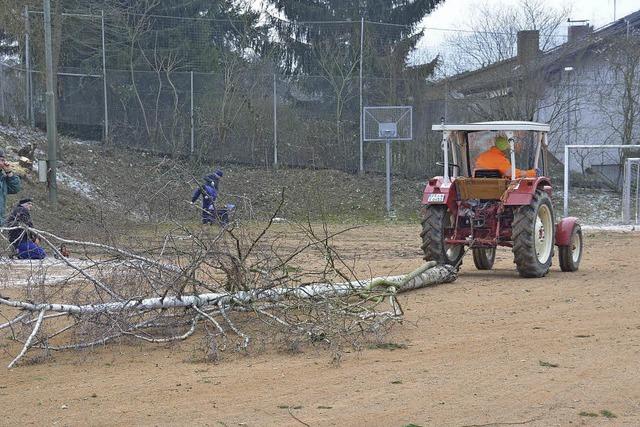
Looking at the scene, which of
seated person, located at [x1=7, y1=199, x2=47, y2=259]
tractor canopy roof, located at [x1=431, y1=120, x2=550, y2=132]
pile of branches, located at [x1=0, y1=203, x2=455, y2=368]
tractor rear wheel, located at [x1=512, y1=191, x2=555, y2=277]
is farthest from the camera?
tractor canopy roof, located at [x1=431, y1=120, x2=550, y2=132]

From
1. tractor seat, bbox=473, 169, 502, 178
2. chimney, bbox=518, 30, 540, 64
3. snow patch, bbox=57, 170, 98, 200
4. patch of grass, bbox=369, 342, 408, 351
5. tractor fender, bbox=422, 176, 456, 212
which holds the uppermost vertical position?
chimney, bbox=518, 30, 540, 64

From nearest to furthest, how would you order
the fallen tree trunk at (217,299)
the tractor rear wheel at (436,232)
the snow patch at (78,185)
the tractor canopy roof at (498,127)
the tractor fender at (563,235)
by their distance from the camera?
1. the fallen tree trunk at (217,299)
2. the tractor rear wheel at (436,232)
3. the tractor canopy roof at (498,127)
4. the tractor fender at (563,235)
5. the snow patch at (78,185)

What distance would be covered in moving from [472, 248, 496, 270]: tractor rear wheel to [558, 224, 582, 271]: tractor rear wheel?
1.09 meters

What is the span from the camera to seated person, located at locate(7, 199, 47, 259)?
9845 mm

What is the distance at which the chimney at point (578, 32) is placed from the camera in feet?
116

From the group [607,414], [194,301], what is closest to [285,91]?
[194,301]

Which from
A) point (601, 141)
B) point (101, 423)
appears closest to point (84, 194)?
point (601, 141)

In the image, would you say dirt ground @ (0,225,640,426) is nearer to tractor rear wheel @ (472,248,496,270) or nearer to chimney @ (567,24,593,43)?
tractor rear wheel @ (472,248,496,270)

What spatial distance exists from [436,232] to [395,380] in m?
7.04

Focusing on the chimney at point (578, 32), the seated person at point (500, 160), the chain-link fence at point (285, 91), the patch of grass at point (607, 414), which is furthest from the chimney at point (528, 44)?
the patch of grass at point (607, 414)

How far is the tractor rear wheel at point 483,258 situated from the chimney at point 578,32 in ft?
66.9

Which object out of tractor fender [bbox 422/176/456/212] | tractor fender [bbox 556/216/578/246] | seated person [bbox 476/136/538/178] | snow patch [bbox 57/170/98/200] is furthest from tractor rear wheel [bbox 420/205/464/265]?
snow patch [bbox 57/170/98/200]

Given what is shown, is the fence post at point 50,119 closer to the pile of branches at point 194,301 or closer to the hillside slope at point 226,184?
the hillside slope at point 226,184

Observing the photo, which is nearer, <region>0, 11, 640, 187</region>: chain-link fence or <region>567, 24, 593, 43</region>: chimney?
<region>0, 11, 640, 187</region>: chain-link fence
